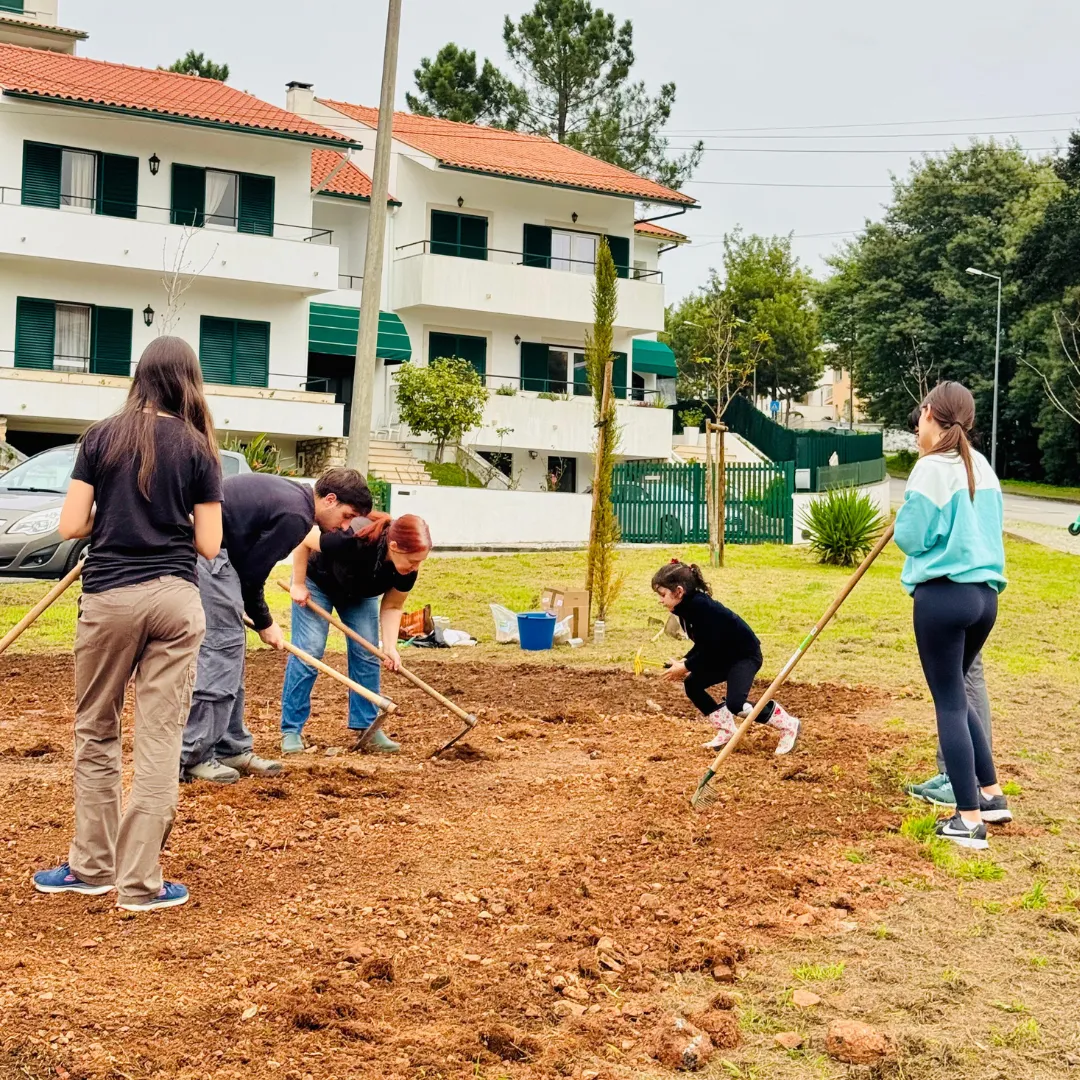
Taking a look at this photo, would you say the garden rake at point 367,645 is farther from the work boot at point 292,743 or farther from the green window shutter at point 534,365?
the green window shutter at point 534,365

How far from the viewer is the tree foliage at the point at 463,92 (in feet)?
168

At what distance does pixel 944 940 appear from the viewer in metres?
4.77

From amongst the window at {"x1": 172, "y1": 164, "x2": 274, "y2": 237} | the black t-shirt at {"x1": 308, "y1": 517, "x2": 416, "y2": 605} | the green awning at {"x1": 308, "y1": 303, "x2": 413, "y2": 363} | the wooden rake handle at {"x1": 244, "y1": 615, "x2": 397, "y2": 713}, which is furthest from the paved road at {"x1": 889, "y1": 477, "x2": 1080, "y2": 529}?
the wooden rake handle at {"x1": 244, "y1": 615, "x2": 397, "y2": 713}

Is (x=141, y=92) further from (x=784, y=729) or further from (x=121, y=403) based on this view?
(x=784, y=729)

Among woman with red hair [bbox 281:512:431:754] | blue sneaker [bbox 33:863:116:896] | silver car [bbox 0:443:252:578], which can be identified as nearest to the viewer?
blue sneaker [bbox 33:863:116:896]

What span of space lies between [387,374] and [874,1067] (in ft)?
96.8

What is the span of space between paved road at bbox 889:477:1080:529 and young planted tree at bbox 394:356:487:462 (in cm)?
1055

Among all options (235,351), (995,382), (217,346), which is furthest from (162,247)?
(995,382)

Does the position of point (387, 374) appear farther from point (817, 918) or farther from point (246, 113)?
point (817, 918)

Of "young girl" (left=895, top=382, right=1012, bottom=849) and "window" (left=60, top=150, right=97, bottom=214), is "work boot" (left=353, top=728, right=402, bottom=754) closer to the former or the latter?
"young girl" (left=895, top=382, right=1012, bottom=849)

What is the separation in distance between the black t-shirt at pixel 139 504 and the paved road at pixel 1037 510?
1171 inches

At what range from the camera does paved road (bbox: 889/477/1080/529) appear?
116 ft

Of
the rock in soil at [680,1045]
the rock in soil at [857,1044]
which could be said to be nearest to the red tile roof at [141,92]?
the rock in soil at [680,1045]

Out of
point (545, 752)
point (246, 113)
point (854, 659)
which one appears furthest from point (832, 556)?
point (246, 113)
